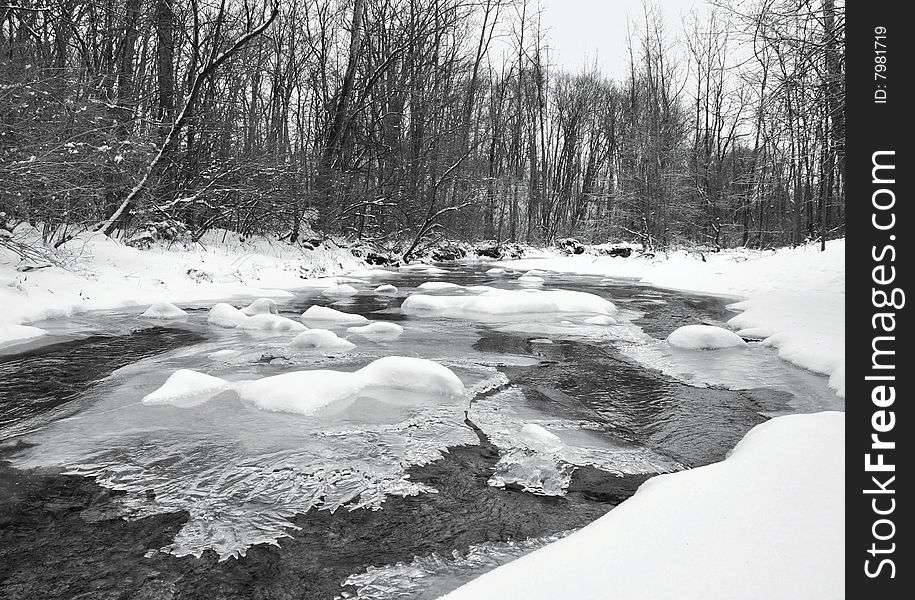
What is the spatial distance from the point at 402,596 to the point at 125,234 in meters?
10.1

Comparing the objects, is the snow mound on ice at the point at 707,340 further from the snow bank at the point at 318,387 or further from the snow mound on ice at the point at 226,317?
the snow mound on ice at the point at 226,317

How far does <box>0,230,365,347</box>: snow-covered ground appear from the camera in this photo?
603 cm

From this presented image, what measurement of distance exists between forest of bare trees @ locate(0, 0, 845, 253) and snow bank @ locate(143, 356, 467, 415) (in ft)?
14.4

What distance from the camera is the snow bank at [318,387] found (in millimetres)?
3246

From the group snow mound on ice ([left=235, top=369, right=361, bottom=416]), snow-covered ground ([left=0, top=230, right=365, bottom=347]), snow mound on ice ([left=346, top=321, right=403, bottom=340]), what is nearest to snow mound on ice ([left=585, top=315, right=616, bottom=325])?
snow mound on ice ([left=346, top=321, right=403, bottom=340])

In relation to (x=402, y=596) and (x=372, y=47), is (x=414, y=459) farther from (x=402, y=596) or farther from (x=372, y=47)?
(x=372, y=47)

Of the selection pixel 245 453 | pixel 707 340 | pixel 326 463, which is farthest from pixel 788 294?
pixel 245 453

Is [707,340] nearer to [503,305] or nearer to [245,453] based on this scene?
[503,305]

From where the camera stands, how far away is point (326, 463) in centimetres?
251

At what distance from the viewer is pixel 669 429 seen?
3037mm
